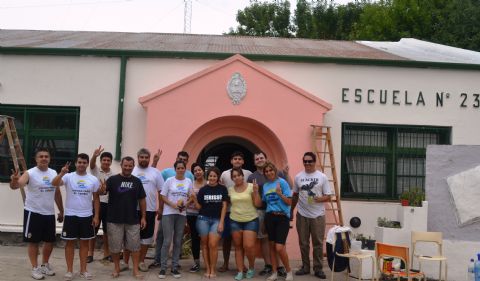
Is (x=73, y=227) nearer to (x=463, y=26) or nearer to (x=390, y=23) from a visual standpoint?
(x=463, y=26)

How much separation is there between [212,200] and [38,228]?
2.48m

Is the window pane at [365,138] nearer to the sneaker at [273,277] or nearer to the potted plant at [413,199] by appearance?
the potted plant at [413,199]

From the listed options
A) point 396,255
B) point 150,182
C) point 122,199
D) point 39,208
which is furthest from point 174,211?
point 396,255

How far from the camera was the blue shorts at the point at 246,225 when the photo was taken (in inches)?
318

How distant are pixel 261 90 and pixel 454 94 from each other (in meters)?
4.01

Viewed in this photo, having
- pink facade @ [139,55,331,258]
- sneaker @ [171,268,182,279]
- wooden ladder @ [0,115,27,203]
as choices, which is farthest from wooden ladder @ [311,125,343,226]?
wooden ladder @ [0,115,27,203]

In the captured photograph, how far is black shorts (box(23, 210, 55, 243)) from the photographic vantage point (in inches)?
300

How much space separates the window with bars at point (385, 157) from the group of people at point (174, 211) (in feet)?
9.12

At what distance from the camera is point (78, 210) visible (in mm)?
7656

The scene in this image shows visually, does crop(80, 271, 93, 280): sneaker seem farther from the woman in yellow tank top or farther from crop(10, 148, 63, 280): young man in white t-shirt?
the woman in yellow tank top

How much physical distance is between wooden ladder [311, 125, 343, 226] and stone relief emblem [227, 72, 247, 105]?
149 cm

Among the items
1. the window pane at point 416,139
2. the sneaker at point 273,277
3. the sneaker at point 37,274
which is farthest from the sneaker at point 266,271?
the window pane at point 416,139

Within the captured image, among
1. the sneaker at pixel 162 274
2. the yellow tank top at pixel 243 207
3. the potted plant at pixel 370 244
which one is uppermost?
the yellow tank top at pixel 243 207

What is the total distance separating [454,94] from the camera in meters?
11.1
